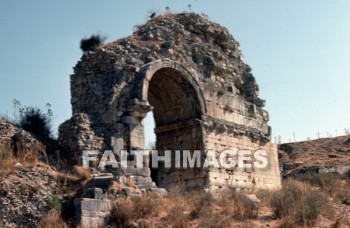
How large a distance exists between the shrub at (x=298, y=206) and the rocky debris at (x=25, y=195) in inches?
172

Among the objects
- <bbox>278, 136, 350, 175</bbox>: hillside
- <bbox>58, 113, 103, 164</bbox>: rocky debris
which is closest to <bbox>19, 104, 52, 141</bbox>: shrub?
<bbox>58, 113, 103, 164</bbox>: rocky debris

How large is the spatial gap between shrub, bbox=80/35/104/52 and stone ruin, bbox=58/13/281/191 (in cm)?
81

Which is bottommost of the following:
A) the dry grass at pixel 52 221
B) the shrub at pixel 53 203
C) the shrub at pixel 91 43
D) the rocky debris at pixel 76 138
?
the dry grass at pixel 52 221

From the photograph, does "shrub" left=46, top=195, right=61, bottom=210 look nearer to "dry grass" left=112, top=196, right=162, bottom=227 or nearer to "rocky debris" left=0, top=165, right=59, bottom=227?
"rocky debris" left=0, top=165, right=59, bottom=227

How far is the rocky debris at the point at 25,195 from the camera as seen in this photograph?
8648mm

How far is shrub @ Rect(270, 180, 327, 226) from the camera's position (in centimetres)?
944

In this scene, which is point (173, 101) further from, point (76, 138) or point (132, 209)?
point (132, 209)

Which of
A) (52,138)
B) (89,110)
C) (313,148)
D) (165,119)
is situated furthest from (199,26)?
(313,148)

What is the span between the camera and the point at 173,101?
1480 centimetres

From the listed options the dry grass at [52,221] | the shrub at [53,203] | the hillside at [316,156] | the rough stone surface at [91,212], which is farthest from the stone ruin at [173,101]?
the hillside at [316,156]

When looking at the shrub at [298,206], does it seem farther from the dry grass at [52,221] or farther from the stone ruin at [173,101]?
the dry grass at [52,221]

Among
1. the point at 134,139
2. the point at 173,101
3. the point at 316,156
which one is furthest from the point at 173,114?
the point at 316,156

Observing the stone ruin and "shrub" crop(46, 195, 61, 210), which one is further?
the stone ruin

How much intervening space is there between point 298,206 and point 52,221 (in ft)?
15.3
